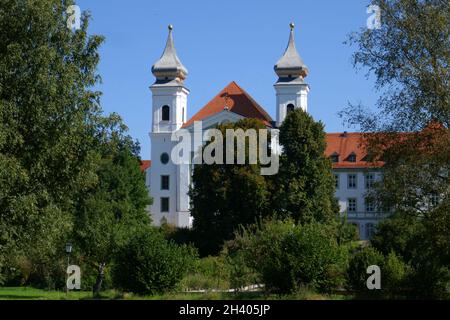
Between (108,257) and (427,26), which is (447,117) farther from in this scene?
(108,257)

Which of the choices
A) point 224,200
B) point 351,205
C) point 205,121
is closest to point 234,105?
point 205,121

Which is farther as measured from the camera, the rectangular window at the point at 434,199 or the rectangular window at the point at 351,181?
the rectangular window at the point at 351,181

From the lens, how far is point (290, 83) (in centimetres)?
7675

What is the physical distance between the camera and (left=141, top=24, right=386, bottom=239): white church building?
76438 millimetres

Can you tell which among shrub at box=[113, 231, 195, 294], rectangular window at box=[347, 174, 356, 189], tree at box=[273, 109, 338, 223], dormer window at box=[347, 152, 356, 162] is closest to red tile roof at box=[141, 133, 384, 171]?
dormer window at box=[347, 152, 356, 162]

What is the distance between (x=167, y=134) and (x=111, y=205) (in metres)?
25.4

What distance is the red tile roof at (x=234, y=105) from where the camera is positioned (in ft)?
250

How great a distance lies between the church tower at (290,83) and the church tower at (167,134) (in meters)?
9.38

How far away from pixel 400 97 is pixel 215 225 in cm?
3278

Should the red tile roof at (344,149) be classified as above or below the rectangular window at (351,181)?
above

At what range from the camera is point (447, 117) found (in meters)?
22.1

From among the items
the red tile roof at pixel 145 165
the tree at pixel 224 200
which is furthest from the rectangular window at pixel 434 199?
the red tile roof at pixel 145 165

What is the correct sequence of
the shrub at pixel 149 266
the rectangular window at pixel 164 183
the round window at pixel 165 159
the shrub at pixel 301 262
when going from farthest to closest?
the round window at pixel 165 159, the rectangular window at pixel 164 183, the shrub at pixel 149 266, the shrub at pixel 301 262

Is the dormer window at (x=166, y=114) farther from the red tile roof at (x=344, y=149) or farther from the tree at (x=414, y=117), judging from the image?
the tree at (x=414, y=117)
